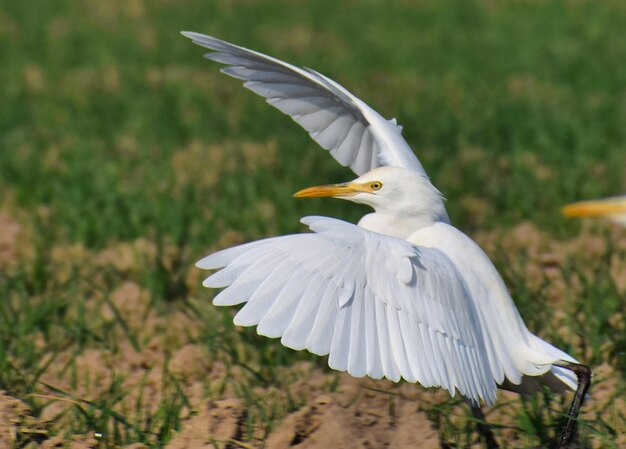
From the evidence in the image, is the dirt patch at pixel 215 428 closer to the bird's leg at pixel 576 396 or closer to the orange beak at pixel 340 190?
the orange beak at pixel 340 190

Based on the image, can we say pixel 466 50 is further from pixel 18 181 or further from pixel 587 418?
pixel 587 418

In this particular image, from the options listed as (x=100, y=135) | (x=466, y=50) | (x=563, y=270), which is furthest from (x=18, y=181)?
(x=466, y=50)

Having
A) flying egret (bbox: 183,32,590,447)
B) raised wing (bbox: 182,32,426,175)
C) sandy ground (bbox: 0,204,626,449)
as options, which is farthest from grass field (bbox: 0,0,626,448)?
raised wing (bbox: 182,32,426,175)

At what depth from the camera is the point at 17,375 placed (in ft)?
13.6

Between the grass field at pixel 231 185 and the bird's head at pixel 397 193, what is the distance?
0.69 metres

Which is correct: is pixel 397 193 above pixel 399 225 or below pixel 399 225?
above

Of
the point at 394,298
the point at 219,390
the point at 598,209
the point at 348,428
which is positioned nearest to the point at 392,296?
the point at 394,298

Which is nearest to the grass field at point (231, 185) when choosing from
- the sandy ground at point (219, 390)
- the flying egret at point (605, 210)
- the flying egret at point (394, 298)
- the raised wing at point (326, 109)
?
the sandy ground at point (219, 390)

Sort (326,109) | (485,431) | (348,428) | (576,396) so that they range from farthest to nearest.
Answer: (326,109), (485,431), (576,396), (348,428)

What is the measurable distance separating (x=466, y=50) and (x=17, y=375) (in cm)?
771

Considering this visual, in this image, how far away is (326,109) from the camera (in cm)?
470

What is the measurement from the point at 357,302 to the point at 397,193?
897mm

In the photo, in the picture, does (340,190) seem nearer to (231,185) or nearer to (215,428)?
(215,428)

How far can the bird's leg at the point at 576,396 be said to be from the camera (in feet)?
12.0
